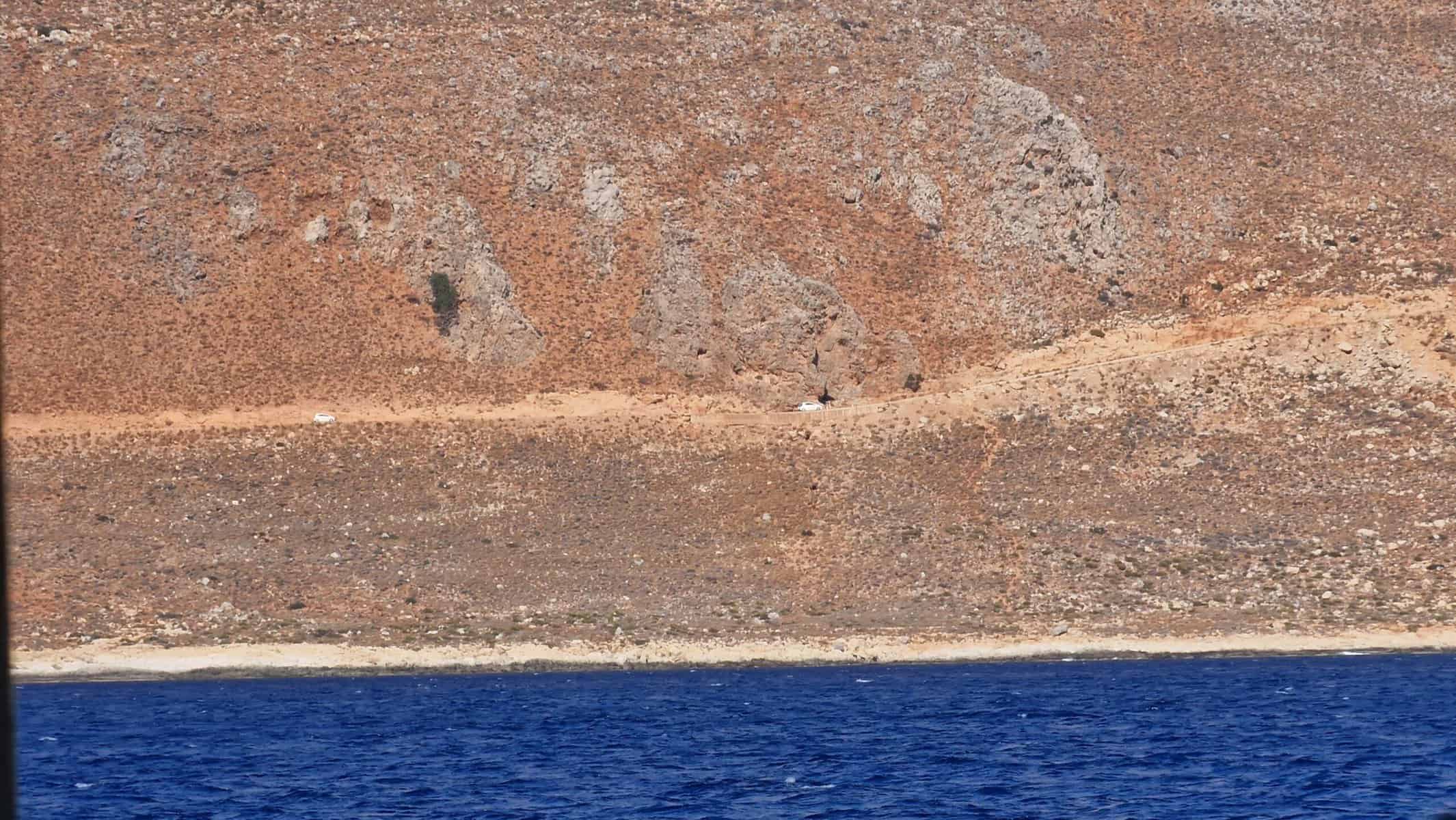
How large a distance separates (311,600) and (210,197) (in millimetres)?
19619

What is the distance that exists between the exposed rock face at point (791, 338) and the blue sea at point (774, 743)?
42.7ft

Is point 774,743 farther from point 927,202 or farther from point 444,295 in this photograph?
point 927,202

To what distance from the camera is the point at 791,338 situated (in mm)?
61438

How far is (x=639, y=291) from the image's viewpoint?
62781mm

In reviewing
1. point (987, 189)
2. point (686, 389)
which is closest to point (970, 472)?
point (686, 389)

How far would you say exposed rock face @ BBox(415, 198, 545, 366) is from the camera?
60969 mm

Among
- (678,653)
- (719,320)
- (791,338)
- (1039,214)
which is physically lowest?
(678,653)

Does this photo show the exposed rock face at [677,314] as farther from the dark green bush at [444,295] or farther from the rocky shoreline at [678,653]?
the rocky shoreline at [678,653]

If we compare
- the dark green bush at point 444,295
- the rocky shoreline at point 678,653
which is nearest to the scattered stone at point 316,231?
the dark green bush at point 444,295

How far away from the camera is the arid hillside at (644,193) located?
60.9m

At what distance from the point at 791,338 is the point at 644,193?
8.70m

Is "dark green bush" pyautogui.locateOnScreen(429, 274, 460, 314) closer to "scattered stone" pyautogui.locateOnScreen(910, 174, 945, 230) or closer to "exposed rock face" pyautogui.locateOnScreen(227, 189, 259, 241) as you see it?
"exposed rock face" pyautogui.locateOnScreen(227, 189, 259, 241)

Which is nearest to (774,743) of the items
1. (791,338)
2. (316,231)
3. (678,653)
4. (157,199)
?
(678,653)

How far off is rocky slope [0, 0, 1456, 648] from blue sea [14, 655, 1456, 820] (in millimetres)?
3192
